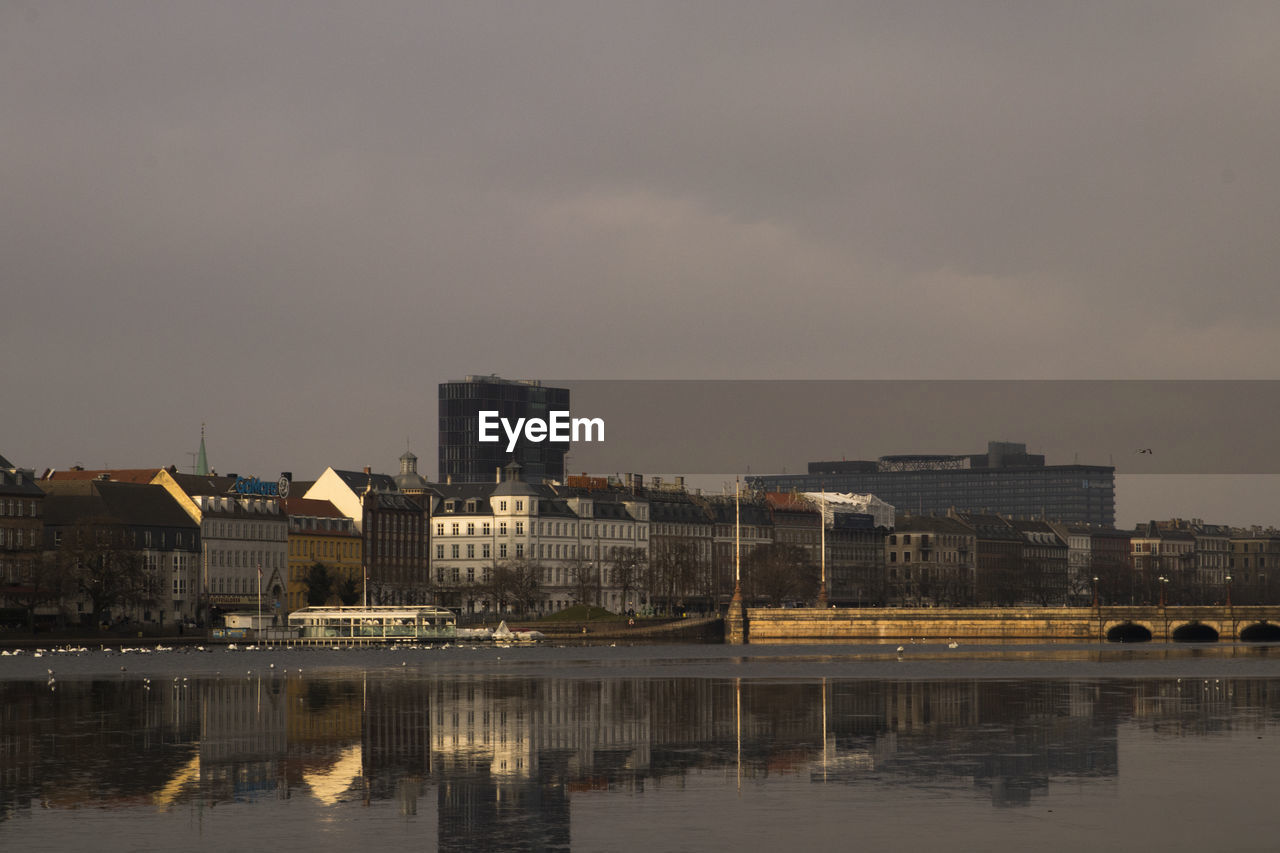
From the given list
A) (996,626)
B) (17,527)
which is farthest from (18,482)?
(996,626)

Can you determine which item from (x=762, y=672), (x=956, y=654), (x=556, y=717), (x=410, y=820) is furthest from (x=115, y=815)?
(x=956, y=654)

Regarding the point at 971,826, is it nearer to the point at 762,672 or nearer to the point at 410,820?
the point at 410,820

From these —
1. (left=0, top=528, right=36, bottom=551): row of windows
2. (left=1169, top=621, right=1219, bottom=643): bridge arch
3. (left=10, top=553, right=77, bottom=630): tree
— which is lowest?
(left=1169, top=621, right=1219, bottom=643): bridge arch

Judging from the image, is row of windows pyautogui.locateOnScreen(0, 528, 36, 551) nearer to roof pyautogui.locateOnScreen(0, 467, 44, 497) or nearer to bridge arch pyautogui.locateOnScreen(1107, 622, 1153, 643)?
roof pyautogui.locateOnScreen(0, 467, 44, 497)

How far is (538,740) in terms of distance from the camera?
51062 millimetres

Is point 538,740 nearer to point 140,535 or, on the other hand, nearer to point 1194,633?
point 140,535

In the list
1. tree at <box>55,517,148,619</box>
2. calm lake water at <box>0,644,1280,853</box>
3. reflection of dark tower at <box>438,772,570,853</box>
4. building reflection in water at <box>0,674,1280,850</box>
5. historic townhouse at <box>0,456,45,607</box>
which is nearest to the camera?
reflection of dark tower at <box>438,772,570,853</box>

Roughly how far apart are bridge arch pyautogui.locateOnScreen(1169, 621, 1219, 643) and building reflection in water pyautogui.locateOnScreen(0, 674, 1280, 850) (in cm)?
10790

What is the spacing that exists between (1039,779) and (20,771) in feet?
69.2

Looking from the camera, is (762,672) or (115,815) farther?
(762,672)

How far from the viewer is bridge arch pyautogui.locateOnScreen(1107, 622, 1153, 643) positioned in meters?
187

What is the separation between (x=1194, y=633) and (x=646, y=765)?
503ft

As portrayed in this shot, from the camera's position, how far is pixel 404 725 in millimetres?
56438

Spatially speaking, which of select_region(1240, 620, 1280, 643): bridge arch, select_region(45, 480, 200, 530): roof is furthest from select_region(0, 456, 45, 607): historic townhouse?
select_region(1240, 620, 1280, 643): bridge arch
